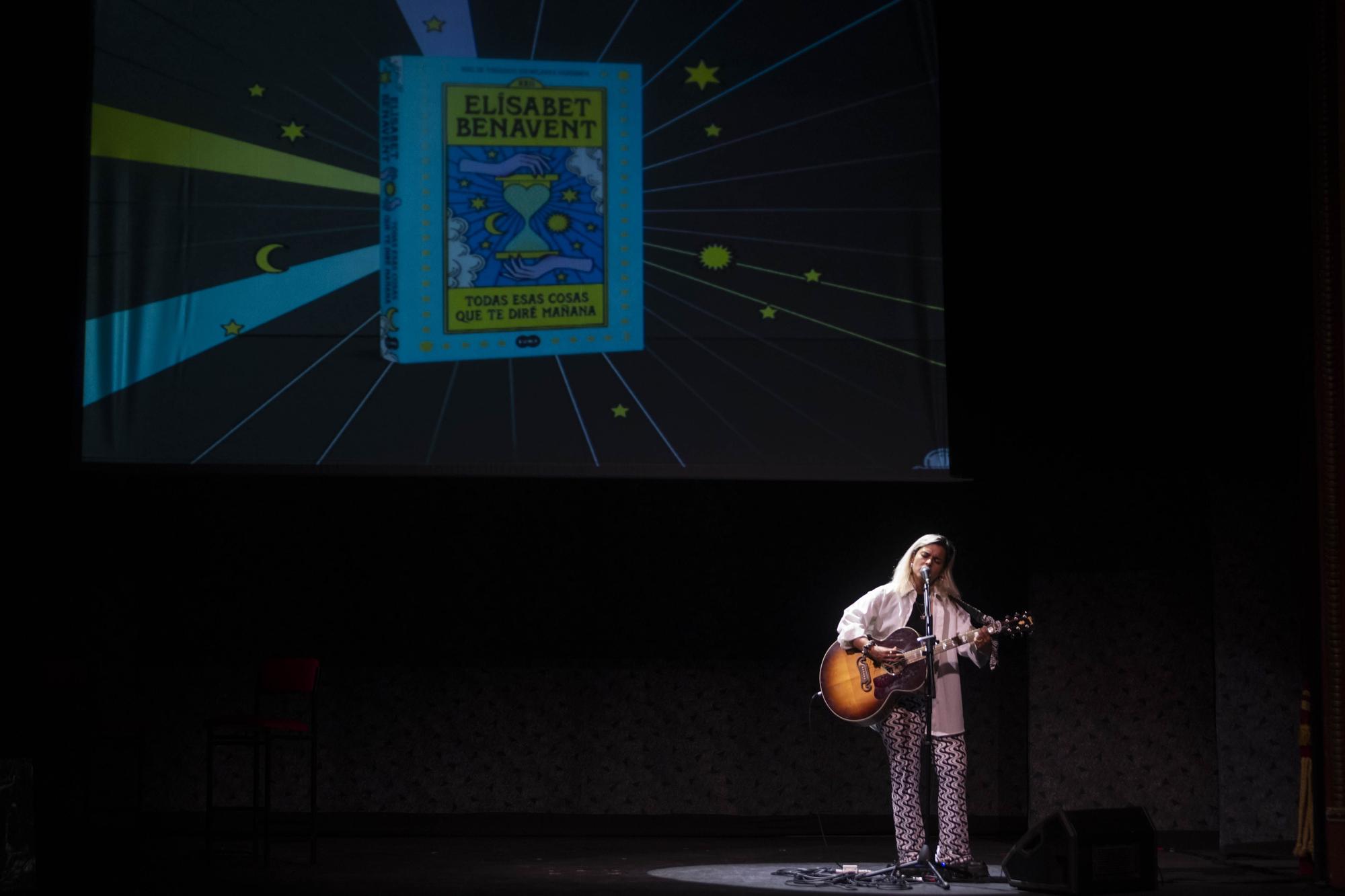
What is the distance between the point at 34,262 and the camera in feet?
19.5

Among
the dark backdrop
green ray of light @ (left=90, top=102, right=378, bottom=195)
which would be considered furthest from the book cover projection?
the dark backdrop

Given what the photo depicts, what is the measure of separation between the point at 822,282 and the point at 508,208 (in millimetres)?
1257

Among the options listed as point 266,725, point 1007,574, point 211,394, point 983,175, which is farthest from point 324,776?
point 983,175

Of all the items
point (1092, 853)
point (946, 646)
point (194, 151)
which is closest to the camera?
point (1092, 853)

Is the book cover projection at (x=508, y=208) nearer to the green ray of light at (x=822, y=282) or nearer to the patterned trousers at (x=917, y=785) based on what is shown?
the green ray of light at (x=822, y=282)

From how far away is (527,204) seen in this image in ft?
18.5

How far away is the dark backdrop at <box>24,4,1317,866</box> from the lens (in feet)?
19.7

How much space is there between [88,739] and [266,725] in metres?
0.79

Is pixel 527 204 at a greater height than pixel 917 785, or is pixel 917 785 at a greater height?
pixel 527 204

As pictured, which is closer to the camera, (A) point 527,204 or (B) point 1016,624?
(B) point 1016,624

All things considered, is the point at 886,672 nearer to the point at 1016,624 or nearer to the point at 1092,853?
the point at 1016,624

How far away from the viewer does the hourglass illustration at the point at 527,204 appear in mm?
5605

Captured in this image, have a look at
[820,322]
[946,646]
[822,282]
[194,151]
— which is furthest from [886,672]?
[194,151]

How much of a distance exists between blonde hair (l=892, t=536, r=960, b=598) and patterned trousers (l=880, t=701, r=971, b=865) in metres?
0.39
